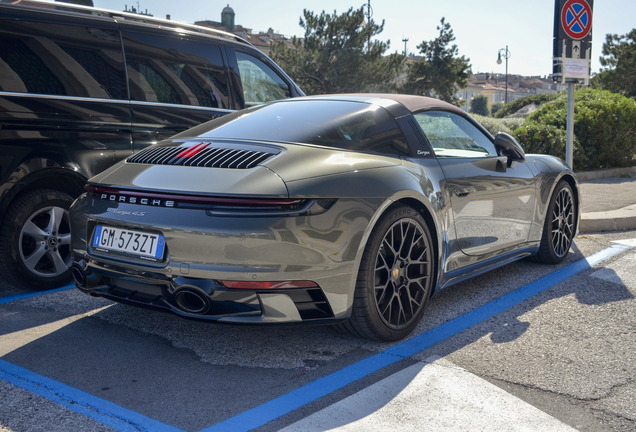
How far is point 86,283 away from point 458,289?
254 cm

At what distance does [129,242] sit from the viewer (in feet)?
10.0

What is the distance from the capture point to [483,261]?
166 inches

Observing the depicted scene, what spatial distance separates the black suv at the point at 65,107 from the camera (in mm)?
4195

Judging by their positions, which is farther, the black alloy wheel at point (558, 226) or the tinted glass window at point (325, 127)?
the black alloy wheel at point (558, 226)

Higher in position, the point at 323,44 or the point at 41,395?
the point at 323,44

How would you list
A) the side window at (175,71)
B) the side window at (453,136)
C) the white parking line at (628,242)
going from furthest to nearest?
1. the white parking line at (628,242)
2. the side window at (175,71)
3. the side window at (453,136)

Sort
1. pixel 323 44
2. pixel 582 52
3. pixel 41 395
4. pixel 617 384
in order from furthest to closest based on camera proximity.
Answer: pixel 323 44
pixel 582 52
pixel 617 384
pixel 41 395

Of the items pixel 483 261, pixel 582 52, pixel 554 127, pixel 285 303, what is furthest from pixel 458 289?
pixel 554 127

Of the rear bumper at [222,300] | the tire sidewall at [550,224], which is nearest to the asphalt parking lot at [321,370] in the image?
the rear bumper at [222,300]

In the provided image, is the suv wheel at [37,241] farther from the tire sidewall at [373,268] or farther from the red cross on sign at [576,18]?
the red cross on sign at [576,18]

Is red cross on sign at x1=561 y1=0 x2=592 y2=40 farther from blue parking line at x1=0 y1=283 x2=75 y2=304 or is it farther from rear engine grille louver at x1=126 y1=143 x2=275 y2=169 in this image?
blue parking line at x1=0 y1=283 x2=75 y2=304

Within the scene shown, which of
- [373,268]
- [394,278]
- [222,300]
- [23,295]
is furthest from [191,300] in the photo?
[23,295]

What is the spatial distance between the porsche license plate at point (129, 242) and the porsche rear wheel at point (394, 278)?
98 cm

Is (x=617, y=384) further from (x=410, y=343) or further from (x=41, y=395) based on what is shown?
(x=41, y=395)
